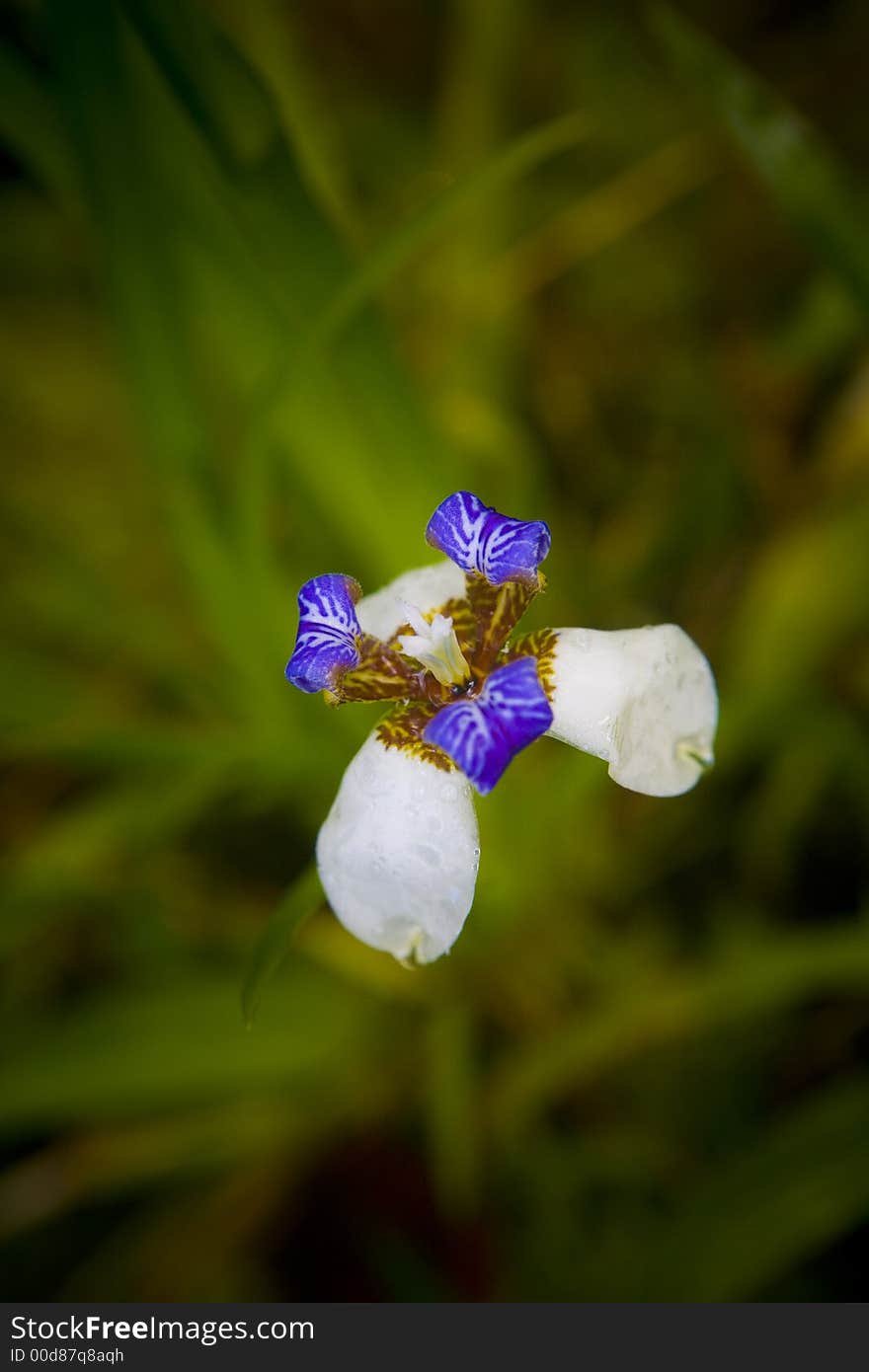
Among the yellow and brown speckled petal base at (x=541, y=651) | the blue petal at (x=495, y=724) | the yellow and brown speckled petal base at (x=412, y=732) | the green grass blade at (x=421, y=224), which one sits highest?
the green grass blade at (x=421, y=224)

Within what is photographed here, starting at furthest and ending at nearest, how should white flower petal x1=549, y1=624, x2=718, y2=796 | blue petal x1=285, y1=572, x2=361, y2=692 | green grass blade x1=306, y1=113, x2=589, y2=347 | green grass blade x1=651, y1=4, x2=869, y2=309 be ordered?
green grass blade x1=651, y1=4, x2=869, y2=309 → green grass blade x1=306, y1=113, x2=589, y2=347 → blue petal x1=285, y1=572, x2=361, y2=692 → white flower petal x1=549, y1=624, x2=718, y2=796

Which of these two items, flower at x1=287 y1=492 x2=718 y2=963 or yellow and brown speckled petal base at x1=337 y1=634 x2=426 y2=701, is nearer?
flower at x1=287 y1=492 x2=718 y2=963

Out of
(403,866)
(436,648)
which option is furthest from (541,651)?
(403,866)

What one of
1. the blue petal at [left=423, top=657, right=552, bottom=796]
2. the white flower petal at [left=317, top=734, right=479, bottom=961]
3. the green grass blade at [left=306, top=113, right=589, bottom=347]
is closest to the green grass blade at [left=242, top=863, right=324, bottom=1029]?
the white flower petal at [left=317, top=734, right=479, bottom=961]

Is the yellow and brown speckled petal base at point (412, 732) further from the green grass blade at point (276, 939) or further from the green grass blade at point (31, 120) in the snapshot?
the green grass blade at point (31, 120)

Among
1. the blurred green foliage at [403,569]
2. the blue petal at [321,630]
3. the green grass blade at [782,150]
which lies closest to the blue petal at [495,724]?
the blue petal at [321,630]

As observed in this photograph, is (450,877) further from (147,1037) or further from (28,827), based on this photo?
(28,827)

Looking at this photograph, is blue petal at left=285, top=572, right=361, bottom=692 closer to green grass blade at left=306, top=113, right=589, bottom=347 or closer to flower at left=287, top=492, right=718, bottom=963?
flower at left=287, top=492, right=718, bottom=963
